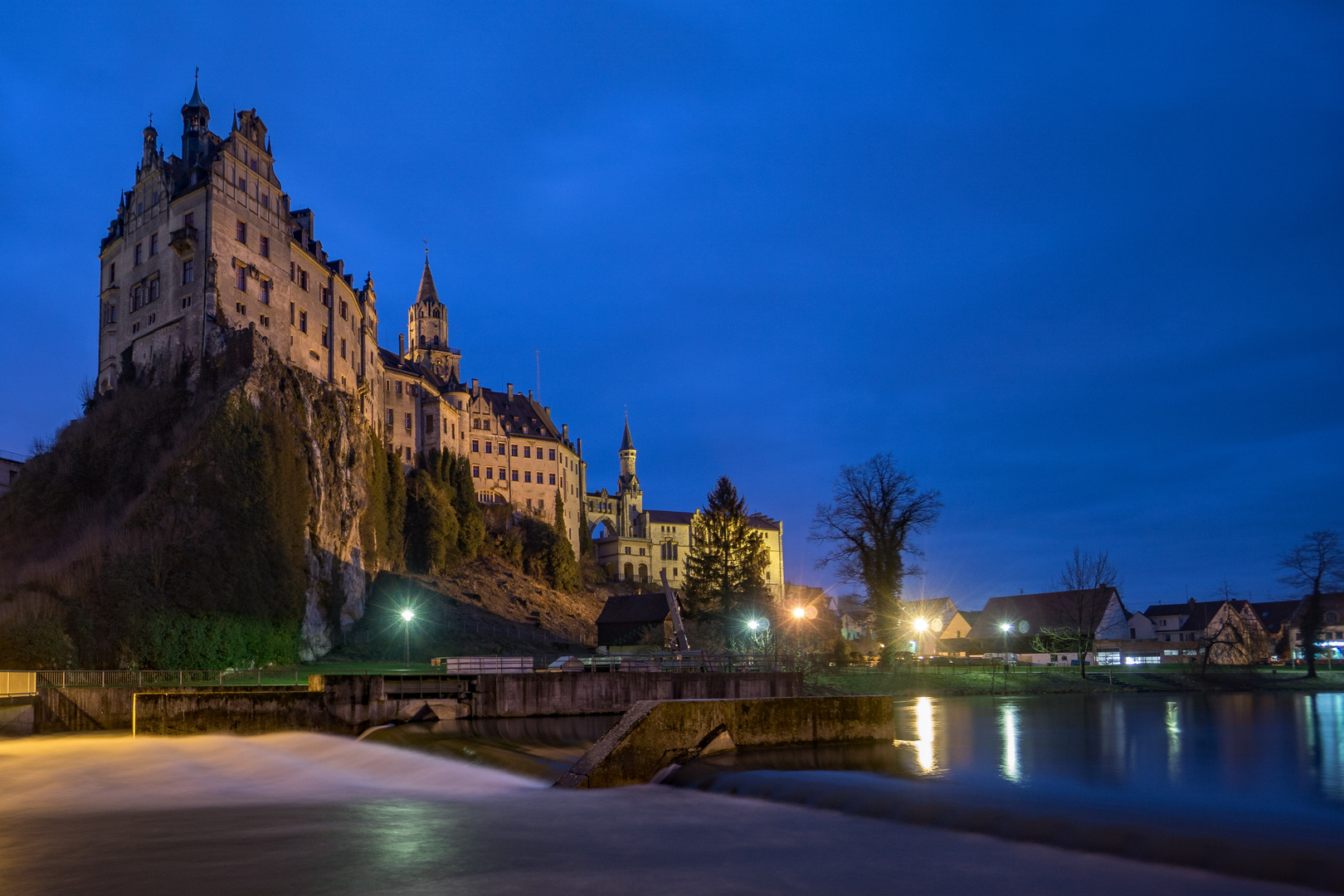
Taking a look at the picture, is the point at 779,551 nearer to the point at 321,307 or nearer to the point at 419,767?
the point at 321,307

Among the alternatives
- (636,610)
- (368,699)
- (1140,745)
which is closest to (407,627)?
(368,699)

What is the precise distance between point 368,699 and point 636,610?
48.2 meters

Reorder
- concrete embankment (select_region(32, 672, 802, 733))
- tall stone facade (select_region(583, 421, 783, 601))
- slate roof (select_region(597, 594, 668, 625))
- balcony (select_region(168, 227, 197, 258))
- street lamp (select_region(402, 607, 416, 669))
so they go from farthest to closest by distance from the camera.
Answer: tall stone facade (select_region(583, 421, 783, 601)) < slate roof (select_region(597, 594, 668, 625)) < balcony (select_region(168, 227, 197, 258)) < street lamp (select_region(402, 607, 416, 669)) < concrete embankment (select_region(32, 672, 802, 733))

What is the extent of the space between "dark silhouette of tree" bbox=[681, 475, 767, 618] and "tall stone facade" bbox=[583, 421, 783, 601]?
52.2m

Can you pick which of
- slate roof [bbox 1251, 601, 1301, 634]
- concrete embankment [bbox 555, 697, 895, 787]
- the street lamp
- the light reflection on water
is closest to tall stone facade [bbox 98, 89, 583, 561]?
the street lamp

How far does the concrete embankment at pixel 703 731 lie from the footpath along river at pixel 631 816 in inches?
22.6

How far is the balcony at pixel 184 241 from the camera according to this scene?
223 feet

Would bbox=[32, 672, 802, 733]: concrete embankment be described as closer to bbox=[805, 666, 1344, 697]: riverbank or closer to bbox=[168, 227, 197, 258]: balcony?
bbox=[805, 666, 1344, 697]: riverbank

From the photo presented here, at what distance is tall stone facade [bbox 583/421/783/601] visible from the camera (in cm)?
14375

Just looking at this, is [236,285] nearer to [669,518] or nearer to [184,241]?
[184,241]

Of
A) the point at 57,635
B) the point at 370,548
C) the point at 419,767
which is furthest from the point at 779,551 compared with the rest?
the point at 419,767

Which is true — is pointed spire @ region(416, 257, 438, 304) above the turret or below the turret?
above

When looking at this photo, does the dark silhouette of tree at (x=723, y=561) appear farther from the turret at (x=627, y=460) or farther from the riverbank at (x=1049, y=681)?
the turret at (x=627, y=460)

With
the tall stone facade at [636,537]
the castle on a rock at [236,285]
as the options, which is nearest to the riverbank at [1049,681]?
the castle on a rock at [236,285]
